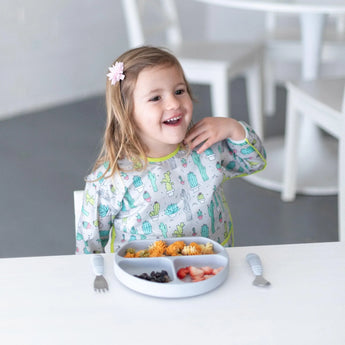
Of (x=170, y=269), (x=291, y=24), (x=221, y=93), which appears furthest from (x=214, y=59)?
(x=170, y=269)

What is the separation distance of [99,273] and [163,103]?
0.41 metres

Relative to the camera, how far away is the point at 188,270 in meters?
0.95

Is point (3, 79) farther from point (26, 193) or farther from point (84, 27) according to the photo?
point (26, 193)

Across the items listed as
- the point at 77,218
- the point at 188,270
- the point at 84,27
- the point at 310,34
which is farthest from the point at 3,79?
the point at 188,270

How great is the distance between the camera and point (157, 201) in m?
1.30

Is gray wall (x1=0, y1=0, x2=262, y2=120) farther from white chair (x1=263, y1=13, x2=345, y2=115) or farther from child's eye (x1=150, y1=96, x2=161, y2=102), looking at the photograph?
child's eye (x1=150, y1=96, x2=161, y2=102)

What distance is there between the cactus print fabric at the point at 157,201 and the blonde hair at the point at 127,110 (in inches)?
1.0

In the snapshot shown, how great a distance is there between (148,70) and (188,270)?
17.5 inches

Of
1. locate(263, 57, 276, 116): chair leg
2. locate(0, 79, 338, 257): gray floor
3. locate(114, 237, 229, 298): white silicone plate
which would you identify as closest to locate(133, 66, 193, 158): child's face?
locate(114, 237, 229, 298): white silicone plate

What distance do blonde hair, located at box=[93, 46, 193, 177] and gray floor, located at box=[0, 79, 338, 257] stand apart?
27.7 inches

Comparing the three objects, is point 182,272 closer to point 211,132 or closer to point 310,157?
point 211,132

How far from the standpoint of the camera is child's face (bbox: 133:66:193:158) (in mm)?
1223

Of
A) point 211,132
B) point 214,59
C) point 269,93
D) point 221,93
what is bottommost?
point 269,93

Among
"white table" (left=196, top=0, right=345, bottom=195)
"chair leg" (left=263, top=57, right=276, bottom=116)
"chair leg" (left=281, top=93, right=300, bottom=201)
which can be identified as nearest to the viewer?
"chair leg" (left=281, top=93, right=300, bottom=201)
